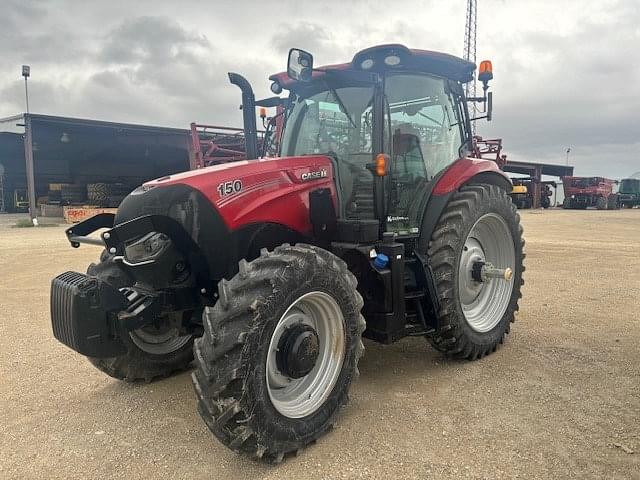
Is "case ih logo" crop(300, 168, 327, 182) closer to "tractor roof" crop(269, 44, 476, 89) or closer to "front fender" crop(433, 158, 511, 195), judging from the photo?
"tractor roof" crop(269, 44, 476, 89)

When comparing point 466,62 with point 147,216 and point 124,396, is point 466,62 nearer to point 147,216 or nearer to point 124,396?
point 147,216

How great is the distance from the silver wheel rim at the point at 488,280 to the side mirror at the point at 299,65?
78.8 inches

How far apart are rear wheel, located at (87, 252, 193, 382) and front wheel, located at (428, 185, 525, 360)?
6.43 feet

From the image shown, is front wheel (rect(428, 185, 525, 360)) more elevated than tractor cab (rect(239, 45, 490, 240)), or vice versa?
tractor cab (rect(239, 45, 490, 240))

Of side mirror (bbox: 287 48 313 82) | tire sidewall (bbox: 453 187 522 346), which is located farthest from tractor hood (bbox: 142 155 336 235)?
tire sidewall (bbox: 453 187 522 346)

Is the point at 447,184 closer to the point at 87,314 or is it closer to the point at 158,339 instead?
the point at 158,339

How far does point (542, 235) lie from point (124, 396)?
13.8 meters

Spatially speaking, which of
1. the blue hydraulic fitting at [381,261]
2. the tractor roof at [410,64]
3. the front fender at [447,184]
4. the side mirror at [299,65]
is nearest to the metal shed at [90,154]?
the tractor roof at [410,64]

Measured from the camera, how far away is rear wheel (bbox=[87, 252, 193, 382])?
3.62 meters

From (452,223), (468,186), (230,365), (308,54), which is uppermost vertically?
(308,54)

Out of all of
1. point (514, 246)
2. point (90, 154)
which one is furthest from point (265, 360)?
point (90, 154)

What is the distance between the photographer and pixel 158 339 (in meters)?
3.92

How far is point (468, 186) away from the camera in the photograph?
172 inches

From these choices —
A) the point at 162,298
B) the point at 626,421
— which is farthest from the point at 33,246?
the point at 626,421
